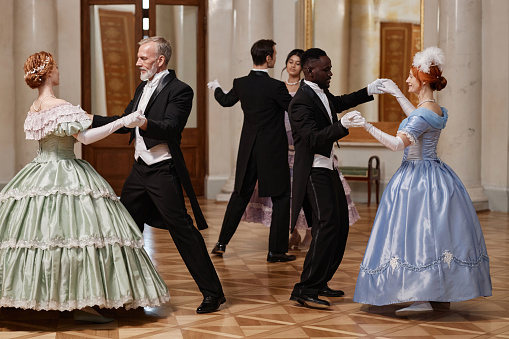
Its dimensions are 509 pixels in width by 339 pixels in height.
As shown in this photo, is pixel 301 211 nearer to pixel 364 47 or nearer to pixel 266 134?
pixel 266 134

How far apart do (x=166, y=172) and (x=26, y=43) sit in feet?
19.5

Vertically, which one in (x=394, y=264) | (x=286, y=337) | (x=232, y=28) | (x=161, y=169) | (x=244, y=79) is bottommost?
(x=286, y=337)

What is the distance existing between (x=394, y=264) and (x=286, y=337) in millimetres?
746

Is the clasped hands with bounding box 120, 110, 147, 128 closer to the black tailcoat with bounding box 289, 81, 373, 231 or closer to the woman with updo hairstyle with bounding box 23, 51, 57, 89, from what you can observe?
the woman with updo hairstyle with bounding box 23, 51, 57, 89

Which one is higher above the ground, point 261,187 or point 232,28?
point 232,28

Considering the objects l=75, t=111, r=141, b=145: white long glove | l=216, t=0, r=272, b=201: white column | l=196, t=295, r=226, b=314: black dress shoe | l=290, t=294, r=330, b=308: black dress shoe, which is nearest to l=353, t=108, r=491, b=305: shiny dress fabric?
l=290, t=294, r=330, b=308: black dress shoe

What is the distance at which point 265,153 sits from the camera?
6168mm

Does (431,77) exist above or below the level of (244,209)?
above

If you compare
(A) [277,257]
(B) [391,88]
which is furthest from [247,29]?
(B) [391,88]

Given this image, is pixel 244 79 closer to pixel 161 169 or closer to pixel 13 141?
pixel 161 169

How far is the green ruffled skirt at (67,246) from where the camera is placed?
158 inches

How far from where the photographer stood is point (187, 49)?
34.4 feet

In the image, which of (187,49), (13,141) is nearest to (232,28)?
(187,49)

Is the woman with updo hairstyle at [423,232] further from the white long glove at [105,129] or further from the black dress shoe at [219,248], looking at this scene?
the black dress shoe at [219,248]
